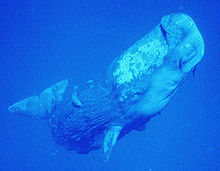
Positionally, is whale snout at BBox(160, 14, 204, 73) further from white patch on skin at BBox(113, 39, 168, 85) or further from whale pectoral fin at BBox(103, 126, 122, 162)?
whale pectoral fin at BBox(103, 126, 122, 162)

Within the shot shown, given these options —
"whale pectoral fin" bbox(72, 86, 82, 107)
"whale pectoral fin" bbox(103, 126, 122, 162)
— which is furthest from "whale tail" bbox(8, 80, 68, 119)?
"whale pectoral fin" bbox(103, 126, 122, 162)

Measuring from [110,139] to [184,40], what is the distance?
6.27ft

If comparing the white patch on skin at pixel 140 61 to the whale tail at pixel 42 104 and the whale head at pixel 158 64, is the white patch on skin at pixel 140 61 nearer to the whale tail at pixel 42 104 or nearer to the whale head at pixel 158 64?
the whale head at pixel 158 64

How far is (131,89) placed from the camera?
3662mm

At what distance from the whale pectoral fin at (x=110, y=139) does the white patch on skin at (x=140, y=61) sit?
31.4 inches

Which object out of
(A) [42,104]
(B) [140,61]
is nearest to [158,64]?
(B) [140,61]

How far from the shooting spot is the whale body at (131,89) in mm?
3389

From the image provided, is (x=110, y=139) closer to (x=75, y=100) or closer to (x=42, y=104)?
(x=75, y=100)

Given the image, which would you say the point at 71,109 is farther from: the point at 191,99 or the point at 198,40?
the point at 191,99

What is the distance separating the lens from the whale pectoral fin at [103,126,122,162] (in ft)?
12.4

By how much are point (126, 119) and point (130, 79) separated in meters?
0.73

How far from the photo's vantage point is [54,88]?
4879 millimetres

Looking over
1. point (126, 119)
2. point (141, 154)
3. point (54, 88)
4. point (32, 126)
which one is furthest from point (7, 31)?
point (126, 119)

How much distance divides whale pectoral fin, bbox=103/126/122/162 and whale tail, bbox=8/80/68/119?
1.36 m
